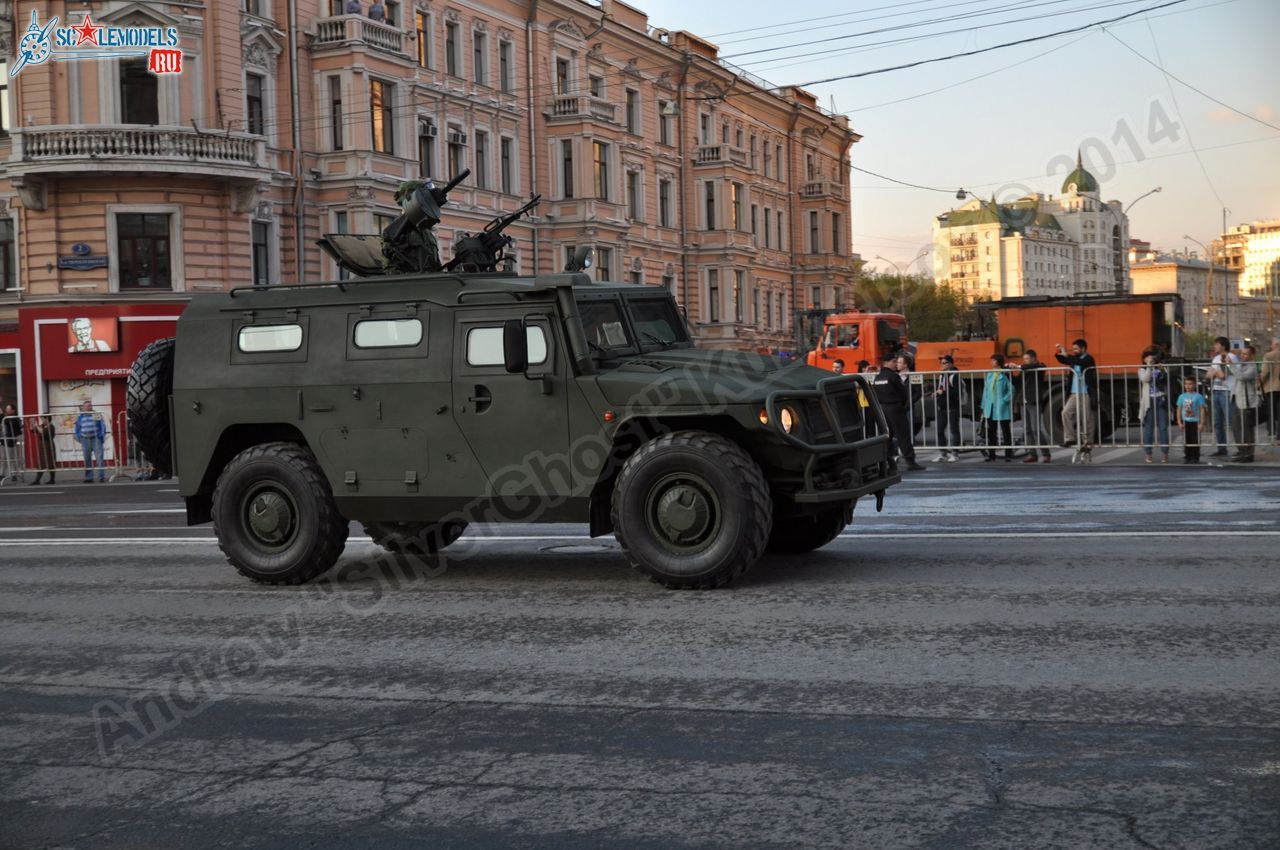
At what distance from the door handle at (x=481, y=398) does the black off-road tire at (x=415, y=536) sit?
5.60 feet

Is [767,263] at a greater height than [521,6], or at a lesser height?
lesser

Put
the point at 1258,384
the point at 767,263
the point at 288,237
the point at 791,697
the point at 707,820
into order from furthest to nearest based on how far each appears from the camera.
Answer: the point at 767,263 → the point at 288,237 → the point at 1258,384 → the point at 791,697 → the point at 707,820

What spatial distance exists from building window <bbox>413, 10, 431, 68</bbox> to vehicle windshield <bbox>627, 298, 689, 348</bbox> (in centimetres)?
3609

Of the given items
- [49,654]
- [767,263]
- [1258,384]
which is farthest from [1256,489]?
[767,263]

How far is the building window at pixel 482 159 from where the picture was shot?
47.8 m

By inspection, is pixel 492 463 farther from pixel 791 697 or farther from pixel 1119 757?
pixel 1119 757

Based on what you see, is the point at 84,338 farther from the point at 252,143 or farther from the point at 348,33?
the point at 348,33

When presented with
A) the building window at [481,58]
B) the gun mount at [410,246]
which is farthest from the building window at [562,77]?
the gun mount at [410,246]

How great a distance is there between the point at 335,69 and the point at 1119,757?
127ft

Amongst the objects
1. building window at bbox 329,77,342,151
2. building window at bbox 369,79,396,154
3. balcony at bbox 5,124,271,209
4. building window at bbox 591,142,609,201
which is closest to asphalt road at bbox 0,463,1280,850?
balcony at bbox 5,124,271,209

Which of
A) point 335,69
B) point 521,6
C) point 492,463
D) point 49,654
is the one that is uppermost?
point 521,6

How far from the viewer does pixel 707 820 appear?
4.54m

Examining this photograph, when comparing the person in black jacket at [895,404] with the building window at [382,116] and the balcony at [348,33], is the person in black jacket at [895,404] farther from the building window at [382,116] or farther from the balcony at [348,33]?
the balcony at [348,33]

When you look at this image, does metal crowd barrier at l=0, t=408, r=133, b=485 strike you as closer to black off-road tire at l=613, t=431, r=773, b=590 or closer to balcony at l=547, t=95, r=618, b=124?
black off-road tire at l=613, t=431, r=773, b=590
